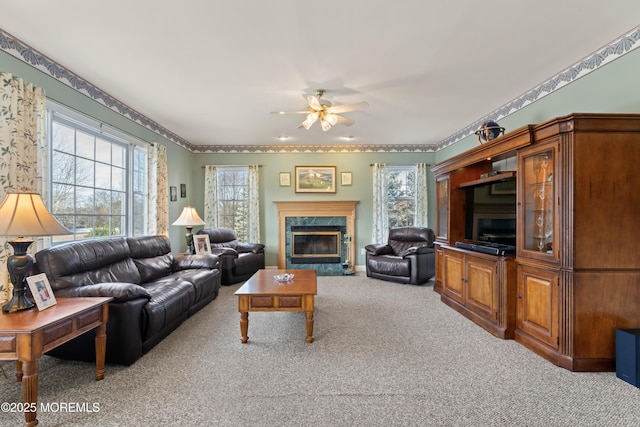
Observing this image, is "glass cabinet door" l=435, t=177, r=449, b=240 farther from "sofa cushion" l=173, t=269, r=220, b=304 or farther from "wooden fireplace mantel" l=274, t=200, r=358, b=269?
"sofa cushion" l=173, t=269, r=220, b=304

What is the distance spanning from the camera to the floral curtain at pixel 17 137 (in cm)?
234

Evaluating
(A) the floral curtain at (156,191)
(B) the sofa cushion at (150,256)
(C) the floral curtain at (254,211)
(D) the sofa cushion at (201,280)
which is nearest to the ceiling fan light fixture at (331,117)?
(D) the sofa cushion at (201,280)

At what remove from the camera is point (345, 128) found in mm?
5125

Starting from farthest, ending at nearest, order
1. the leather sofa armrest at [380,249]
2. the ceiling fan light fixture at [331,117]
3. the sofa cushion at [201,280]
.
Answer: the leather sofa armrest at [380,249] → the sofa cushion at [201,280] → the ceiling fan light fixture at [331,117]

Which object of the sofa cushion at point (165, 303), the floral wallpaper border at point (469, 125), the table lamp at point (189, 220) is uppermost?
the floral wallpaper border at point (469, 125)

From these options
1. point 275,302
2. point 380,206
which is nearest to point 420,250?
point 380,206

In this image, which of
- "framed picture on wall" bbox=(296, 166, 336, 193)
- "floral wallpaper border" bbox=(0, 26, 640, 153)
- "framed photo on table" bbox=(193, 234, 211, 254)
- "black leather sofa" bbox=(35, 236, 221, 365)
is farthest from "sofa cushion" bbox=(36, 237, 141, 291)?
"framed picture on wall" bbox=(296, 166, 336, 193)

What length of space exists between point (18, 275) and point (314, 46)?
2.85m

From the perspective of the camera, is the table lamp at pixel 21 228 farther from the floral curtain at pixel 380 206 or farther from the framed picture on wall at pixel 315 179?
the floral curtain at pixel 380 206

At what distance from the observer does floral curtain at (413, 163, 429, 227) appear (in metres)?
6.26

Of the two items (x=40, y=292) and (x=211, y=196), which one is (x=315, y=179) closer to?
(x=211, y=196)

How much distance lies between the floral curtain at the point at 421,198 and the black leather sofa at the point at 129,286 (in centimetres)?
435

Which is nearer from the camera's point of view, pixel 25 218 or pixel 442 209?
pixel 25 218

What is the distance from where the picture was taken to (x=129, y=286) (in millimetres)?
2486
